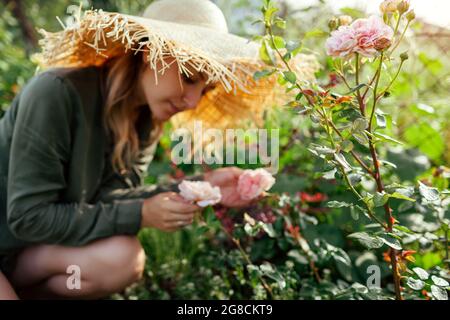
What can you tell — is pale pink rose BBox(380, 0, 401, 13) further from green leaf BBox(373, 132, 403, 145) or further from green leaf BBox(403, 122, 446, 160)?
green leaf BBox(403, 122, 446, 160)

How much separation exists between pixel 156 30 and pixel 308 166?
3.94ft

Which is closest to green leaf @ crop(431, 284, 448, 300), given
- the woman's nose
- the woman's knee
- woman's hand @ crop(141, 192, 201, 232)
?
woman's hand @ crop(141, 192, 201, 232)

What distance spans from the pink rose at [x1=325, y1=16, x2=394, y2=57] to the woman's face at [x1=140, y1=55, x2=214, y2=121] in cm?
59

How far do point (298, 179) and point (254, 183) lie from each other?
1.67ft

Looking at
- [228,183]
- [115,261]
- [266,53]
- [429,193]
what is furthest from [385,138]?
[115,261]

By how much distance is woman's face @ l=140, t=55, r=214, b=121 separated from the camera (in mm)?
1541

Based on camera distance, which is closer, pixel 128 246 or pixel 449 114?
pixel 128 246

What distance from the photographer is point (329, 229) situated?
1916 mm

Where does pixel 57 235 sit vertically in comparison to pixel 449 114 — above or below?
below

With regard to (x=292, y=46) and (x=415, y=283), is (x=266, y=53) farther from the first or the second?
(x=415, y=283)

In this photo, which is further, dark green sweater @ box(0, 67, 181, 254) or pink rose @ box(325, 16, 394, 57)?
dark green sweater @ box(0, 67, 181, 254)

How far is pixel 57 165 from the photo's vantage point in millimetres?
1577
